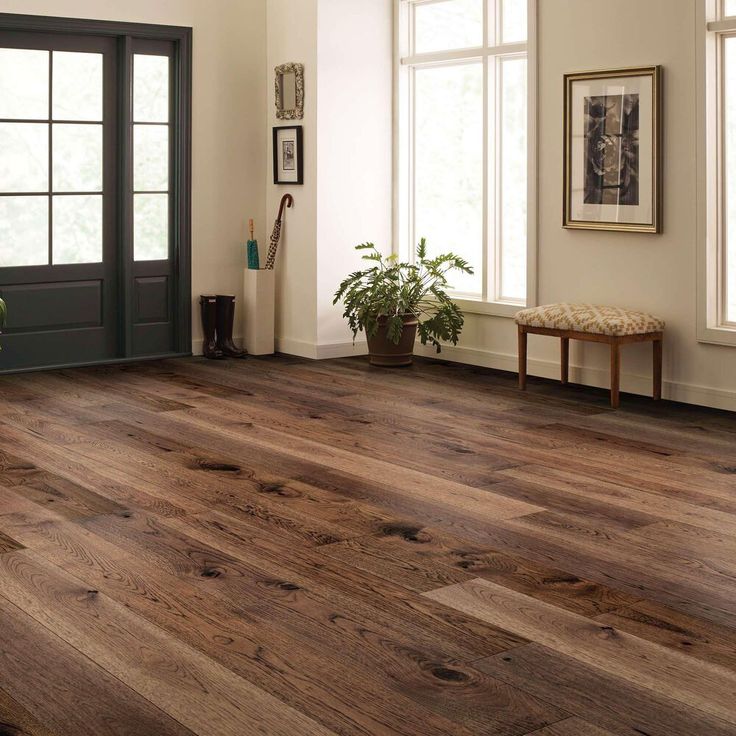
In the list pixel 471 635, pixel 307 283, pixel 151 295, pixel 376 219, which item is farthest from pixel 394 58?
pixel 471 635

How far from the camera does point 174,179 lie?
26.9 feet

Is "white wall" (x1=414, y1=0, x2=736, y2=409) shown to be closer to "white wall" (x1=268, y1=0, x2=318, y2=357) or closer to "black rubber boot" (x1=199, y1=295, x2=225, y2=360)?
"white wall" (x1=268, y1=0, x2=318, y2=357)

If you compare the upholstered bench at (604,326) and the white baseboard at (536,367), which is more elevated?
the upholstered bench at (604,326)

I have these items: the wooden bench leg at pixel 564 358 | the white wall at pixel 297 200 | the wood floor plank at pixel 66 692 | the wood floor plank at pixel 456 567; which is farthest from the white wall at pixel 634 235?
the wood floor plank at pixel 66 692

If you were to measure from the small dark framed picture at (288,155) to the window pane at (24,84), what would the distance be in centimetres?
170

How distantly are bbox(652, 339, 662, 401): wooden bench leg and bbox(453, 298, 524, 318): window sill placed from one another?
1255 millimetres

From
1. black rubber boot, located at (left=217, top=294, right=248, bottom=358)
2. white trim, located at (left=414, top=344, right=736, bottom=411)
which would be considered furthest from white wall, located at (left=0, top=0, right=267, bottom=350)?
white trim, located at (left=414, top=344, right=736, bottom=411)

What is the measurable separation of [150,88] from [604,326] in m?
3.81

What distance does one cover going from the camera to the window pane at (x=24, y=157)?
7.46 metres

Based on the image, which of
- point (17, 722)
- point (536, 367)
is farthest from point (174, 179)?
point (17, 722)

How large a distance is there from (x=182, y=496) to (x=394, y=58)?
4.76 metres

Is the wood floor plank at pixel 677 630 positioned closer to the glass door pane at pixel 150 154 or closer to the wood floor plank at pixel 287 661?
the wood floor plank at pixel 287 661

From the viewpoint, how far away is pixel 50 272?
25.2ft

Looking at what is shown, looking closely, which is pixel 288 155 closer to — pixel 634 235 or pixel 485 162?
pixel 485 162
